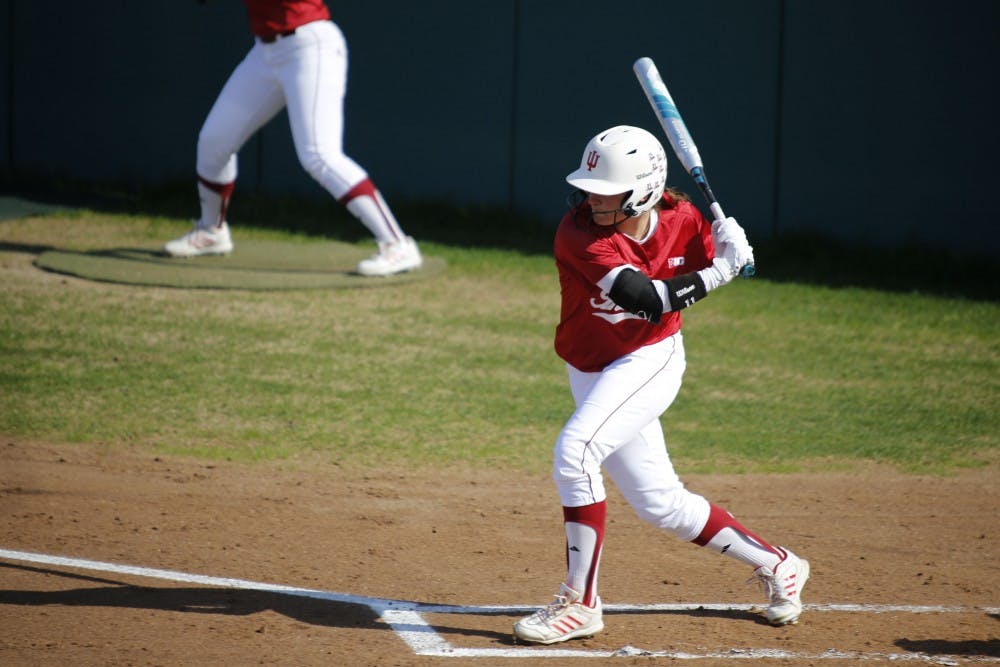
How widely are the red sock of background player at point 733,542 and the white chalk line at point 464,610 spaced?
0.28 meters

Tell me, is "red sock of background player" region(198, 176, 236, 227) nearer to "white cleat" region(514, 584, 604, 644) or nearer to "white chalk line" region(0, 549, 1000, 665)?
"white chalk line" region(0, 549, 1000, 665)

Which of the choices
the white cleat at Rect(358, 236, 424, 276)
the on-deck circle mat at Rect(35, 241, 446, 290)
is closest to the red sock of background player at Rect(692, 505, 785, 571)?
the on-deck circle mat at Rect(35, 241, 446, 290)

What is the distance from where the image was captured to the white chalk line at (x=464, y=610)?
448 cm

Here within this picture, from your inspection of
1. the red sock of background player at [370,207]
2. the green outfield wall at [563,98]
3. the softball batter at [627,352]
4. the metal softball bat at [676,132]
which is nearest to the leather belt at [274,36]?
the red sock of background player at [370,207]

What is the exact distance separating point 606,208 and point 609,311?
0.36 m

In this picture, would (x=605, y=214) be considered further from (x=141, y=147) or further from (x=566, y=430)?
(x=141, y=147)

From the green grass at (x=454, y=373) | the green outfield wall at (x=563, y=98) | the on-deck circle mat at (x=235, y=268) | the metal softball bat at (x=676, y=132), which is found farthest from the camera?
the green outfield wall at (x=563, y=98)

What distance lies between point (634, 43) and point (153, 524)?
316 inches

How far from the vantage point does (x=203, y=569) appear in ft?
17.3

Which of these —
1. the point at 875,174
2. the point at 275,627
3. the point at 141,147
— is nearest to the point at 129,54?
the point at 141,147

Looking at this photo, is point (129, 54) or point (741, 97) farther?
point (129, 54)

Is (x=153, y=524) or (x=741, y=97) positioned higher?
(x=741, y=97)

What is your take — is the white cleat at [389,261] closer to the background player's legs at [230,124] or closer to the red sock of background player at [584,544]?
the background player's legs at [230,124]

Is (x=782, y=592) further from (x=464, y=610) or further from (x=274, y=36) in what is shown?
(x=274, y=36)
